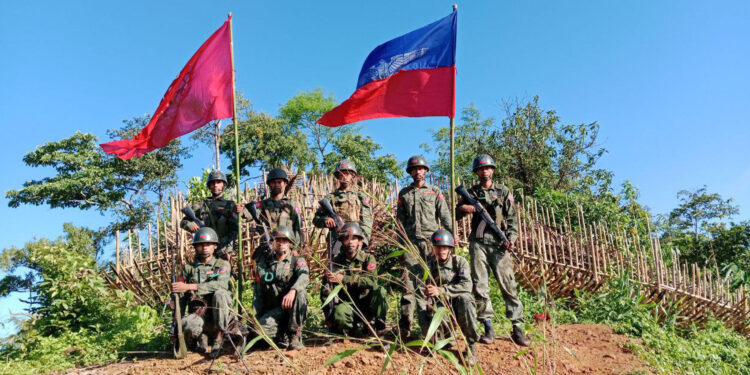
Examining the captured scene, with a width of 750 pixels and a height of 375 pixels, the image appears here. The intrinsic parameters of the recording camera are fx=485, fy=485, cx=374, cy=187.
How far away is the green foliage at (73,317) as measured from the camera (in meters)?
6.00

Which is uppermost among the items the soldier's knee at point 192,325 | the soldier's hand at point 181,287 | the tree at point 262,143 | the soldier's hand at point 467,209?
the tree at point 262,143

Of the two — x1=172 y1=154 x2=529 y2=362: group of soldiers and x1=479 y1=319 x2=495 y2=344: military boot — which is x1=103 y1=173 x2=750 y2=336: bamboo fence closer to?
x1=172 y1=154 x2=529 y2=362: group of soldiers

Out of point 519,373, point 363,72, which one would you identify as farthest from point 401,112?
point 519,373

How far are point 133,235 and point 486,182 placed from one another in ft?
20.8

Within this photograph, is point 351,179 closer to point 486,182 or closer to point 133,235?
point 486,182

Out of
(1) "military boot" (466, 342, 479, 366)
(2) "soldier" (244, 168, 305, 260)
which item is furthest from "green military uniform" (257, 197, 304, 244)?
(1) "military boot" (466, 342, 479, 366)

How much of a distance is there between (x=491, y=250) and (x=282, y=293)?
2.44m

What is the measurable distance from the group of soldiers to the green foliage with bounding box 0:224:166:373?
4.02ft

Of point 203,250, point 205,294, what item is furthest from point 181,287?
point 203,250

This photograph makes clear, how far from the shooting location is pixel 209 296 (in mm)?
5391

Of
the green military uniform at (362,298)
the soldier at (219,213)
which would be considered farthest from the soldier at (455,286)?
the soldier at (219,213)

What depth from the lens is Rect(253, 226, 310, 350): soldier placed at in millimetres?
4969

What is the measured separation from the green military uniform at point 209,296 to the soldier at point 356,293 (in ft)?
3.45

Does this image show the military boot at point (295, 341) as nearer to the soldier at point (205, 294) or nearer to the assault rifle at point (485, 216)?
the soldier at point (205, 294)
